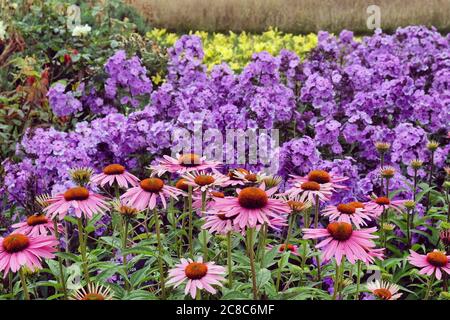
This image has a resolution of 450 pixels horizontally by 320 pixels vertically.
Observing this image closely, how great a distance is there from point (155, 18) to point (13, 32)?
13.9 ft

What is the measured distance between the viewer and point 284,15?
9.02 m

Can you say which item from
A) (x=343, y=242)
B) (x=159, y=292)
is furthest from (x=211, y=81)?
(x=343, y=242)

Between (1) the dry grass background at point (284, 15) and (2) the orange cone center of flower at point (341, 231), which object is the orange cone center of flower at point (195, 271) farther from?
(1) the dry grass background at point (284, 15)

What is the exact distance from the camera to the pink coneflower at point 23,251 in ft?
5.24

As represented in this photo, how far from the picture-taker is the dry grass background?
8930 mm

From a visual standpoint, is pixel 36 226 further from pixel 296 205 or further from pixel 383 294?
pixel 383 294

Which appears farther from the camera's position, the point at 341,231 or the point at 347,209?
the point at 347,209

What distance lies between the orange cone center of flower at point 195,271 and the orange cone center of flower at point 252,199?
18 centimetres

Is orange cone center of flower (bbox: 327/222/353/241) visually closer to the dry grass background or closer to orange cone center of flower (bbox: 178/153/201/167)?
orange cone center of flower (bbox: 178/153/201/167)

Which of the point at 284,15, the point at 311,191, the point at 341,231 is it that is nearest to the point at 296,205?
the point at 311,191

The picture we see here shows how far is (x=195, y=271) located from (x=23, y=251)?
420 millimetres

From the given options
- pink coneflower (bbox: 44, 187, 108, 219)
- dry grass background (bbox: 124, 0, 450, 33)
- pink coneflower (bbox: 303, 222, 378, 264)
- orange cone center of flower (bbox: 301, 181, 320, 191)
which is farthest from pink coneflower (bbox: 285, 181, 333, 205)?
dry grass background (bbox: 124, 0, 450, 33)

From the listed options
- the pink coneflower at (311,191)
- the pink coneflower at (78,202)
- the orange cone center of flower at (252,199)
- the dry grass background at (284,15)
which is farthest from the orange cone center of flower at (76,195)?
the dry grass background at (284,15)

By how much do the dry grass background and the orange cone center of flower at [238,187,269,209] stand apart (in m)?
7.50
